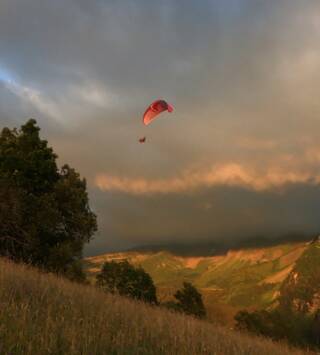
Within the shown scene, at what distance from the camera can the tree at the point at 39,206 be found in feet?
99.8

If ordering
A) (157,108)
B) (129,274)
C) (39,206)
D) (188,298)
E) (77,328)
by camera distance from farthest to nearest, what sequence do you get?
1. (188,298)
2. (129,274)
3. (39,206)
4. (157,108)
5. (77,328)

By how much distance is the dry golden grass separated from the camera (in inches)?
223

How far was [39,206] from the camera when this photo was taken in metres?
31.8

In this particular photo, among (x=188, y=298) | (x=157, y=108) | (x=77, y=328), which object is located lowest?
(x=188, y=298)

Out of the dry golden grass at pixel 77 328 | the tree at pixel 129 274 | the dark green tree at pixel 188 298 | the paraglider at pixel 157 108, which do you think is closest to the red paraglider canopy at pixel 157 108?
the paraglider at pixel 157 108

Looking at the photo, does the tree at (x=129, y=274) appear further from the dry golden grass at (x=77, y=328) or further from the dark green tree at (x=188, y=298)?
the dry golden grass at (x=77, y=328)

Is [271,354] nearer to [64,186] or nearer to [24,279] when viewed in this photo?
[24,279]

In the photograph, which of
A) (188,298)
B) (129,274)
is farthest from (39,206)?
(188,298)

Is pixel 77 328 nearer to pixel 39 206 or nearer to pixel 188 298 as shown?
pixel 39 206

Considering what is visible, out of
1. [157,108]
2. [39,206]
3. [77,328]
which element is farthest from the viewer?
[39,206]

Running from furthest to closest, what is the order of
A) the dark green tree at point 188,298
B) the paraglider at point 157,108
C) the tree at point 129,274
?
the dark green tree at point 188,298, the tree at point 129,274, the paraglider at point 157,108

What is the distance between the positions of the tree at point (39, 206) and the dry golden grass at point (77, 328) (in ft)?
68.7

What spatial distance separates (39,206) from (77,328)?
26.1 metres

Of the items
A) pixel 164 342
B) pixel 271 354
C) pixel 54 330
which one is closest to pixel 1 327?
pixel 54 330
